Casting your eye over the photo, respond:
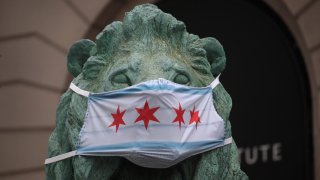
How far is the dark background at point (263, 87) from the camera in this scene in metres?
9.81

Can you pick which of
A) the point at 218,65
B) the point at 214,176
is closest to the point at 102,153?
the point at 214,176

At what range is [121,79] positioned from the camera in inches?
140

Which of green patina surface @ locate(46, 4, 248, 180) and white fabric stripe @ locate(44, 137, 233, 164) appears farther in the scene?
white fabric stripe @ locate(44, 137, 233, 164)

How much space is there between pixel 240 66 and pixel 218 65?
248 inches

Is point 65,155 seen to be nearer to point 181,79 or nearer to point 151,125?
point 151,125

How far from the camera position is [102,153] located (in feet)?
11.5

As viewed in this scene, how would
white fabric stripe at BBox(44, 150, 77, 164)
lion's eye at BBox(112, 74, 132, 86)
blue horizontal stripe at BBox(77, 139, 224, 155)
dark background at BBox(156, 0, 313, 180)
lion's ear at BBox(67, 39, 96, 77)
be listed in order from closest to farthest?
1. blue horizontal stripe at BBox(77, 139, 224, 155)
2. lion's eye at BBox(112, 74, 132, 86)
3. white fabric stripe at BBox(44, 150, 77, 164)
4. lion's ear at BBox(67, 39, 96, 77)
5. dark background at BBox(156, 0, 313, 180)

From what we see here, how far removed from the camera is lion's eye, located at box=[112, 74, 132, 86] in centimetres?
355

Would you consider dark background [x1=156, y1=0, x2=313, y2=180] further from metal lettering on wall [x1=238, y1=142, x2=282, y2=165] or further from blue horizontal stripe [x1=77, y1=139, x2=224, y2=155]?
blue horizontal stripe [x1=77, y1=139, x2=224, y2=155]

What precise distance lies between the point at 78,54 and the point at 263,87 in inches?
251

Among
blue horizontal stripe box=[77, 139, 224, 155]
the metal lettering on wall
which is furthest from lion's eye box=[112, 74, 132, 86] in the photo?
the metal lettering on wall

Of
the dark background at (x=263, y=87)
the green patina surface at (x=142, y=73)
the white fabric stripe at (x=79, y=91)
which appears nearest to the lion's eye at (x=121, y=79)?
the green patina surface at (x=142, y=73)

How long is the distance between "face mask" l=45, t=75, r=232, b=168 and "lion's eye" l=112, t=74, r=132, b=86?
0.06 meters

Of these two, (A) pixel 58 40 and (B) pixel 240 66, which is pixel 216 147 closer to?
(B) pixel 240 66
